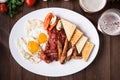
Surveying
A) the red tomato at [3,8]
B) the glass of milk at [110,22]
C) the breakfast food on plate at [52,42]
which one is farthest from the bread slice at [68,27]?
the red tomato at [3,8]

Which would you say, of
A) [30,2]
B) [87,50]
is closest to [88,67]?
[87,50]

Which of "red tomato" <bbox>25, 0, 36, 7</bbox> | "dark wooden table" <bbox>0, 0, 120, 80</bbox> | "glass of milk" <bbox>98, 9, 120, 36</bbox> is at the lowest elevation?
"dark wooden table" <bbox>0, 0, 120, 80</bbox>

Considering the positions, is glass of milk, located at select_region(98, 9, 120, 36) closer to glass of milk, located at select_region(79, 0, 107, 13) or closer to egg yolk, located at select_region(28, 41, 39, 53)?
glass of milk, located at select_region(79, 0, 107, 13)

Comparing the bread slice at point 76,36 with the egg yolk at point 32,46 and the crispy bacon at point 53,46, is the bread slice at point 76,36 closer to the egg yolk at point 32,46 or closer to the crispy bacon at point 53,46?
the crispy bacon at point 53,46

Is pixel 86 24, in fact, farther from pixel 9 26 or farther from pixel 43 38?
pixel 9 26

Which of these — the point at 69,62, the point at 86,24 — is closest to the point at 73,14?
the point at 86,24

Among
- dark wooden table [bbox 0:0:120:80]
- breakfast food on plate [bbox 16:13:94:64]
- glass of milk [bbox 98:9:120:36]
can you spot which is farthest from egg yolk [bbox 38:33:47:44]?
glass of milk [bbox 98:9:120:36]

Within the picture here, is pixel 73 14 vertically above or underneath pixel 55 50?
above
